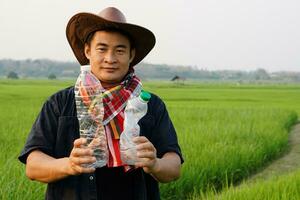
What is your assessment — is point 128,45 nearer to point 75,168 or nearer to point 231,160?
point 75,168

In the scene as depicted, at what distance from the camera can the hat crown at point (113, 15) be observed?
6.88 feet

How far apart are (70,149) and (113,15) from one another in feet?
2.05

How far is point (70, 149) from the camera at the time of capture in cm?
216

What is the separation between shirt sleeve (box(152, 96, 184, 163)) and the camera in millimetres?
2225

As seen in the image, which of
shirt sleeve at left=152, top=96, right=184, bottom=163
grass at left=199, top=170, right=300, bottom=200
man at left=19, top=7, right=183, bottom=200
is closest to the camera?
man at left=19, top=7, right=183, bottom=200

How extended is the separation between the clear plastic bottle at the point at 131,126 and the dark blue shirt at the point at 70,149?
240 mm

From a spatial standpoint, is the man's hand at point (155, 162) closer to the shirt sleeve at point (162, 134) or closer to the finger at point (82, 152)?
the shirt sleeve at point (162, 134)

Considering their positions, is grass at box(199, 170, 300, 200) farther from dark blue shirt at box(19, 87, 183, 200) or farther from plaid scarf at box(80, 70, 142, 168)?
plaid scarf at box(80, 70, 142, 168)

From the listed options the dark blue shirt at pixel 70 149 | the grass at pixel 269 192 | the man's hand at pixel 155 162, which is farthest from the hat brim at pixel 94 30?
the grass at pixel 269 192

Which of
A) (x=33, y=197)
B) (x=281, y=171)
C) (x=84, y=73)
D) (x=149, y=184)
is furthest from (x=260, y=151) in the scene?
(x=84, y=73)

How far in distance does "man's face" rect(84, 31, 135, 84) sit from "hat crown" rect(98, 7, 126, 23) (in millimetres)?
65

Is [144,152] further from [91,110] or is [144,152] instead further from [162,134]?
[162,134]

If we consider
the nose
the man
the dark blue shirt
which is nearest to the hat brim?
the man

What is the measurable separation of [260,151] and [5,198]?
4.29 meters
